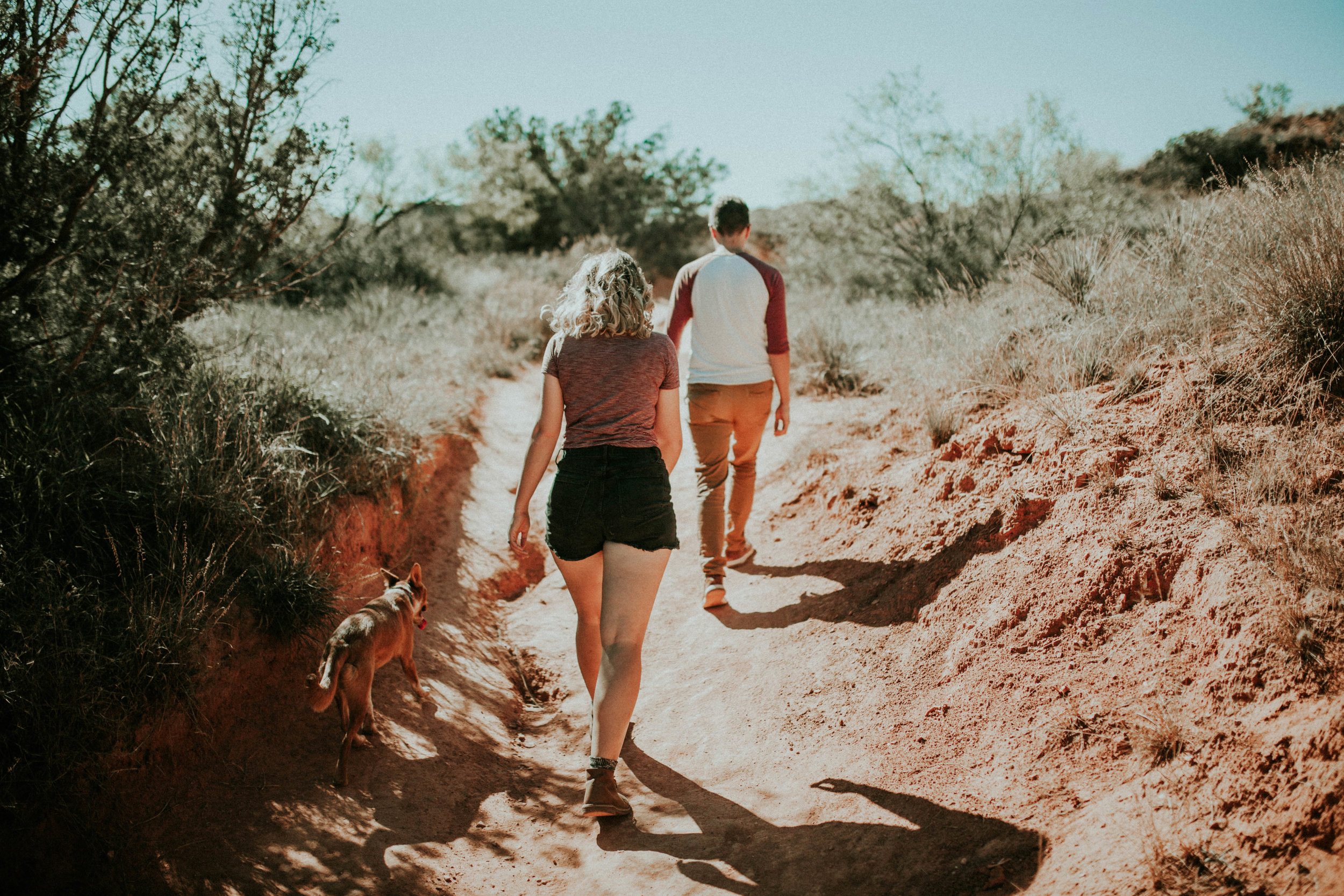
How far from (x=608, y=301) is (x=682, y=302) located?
183 centimetres

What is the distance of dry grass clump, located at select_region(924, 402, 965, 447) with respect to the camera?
5.15 m

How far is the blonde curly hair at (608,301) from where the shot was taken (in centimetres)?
292

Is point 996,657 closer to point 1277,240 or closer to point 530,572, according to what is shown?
point 1277,240

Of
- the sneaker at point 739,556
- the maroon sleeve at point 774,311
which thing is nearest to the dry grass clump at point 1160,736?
the maroon sleeve at point 774,311

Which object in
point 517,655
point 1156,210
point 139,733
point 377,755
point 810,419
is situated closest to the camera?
point 139,733

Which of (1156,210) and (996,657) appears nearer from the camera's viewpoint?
(996,657)

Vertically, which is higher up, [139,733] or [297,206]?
[297,206]

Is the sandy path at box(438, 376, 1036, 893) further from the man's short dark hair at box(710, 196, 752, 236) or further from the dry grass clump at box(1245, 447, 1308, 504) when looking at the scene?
the man's short dark hair at box(710, 196, 752, 236)

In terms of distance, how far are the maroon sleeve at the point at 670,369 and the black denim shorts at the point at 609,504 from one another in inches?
12.3

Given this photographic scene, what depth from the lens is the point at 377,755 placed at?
3.68 metres

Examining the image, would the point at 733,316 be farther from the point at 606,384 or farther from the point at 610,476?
the point at 610,476

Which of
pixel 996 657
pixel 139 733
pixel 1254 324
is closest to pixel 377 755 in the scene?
pixel 139 733

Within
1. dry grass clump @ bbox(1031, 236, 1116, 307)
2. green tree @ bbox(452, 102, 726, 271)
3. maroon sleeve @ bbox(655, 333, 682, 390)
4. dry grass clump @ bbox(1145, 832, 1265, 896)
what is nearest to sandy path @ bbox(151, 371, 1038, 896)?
dry grass clump @ bbox(1145, 832, 1265, 896)

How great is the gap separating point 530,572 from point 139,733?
10.6ft
